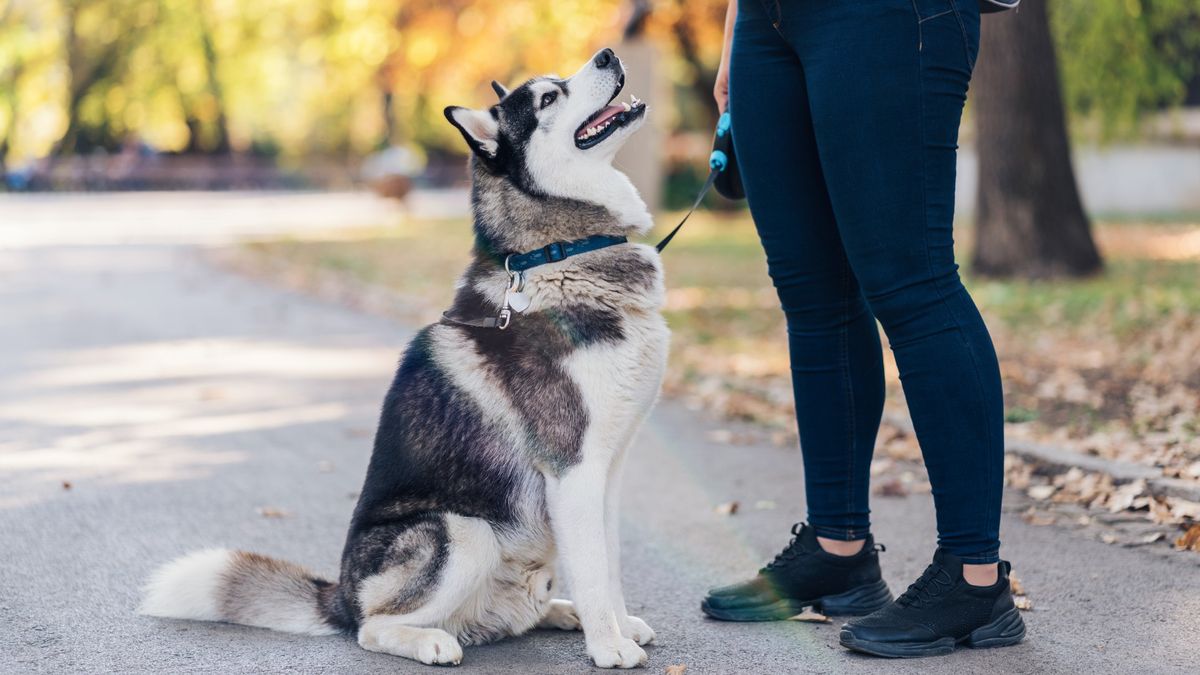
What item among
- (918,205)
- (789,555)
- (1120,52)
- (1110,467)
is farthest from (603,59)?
(1120,52)

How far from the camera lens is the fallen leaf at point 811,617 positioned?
349cm

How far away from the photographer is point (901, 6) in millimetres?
2955

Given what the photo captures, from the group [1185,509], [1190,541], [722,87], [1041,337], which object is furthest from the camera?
[1041,337]

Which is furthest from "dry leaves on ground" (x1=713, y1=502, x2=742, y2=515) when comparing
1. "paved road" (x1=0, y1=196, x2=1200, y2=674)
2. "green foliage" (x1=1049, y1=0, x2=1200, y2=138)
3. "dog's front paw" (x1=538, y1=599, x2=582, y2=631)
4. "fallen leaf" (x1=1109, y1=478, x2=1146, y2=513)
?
"green foliage" (x1=1049, y1=0, x2=1200, y2=138)

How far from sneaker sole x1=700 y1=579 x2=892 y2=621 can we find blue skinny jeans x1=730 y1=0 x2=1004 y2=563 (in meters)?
0.44

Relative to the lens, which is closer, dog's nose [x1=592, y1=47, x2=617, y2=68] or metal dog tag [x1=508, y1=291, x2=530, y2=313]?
metal dog tag [x1=508, y1=291, x2=530, y2=313]

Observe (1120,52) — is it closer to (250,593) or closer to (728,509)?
(728,509)

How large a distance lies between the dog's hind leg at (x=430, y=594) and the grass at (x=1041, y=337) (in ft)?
9.79

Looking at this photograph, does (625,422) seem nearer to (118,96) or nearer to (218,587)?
(218,587)

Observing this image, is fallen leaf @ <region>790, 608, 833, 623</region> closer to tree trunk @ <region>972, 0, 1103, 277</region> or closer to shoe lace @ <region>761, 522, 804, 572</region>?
shoe lace @ <region>761, 522, 804, 572</region>

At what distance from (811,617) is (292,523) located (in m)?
2.08

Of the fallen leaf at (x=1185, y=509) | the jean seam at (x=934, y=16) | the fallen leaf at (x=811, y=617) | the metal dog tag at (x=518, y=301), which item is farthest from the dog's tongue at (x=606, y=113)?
the fallen leaf at (x=1185, y=509)

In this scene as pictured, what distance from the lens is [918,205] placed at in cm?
305

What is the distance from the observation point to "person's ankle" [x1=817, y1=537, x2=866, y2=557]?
3492 mm
